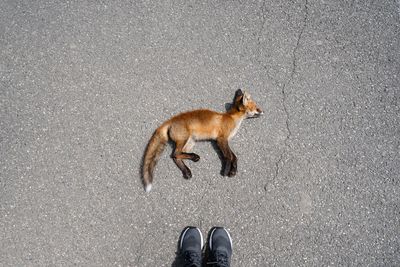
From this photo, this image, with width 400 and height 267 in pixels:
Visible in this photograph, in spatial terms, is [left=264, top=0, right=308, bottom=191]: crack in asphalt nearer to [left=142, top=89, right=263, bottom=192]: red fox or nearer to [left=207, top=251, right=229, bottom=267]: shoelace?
[left=142, top=89, right=263, bottom=192]: red fox

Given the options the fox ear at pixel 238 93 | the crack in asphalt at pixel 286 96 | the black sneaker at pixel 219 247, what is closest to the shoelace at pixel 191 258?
the black sneaker at pixel 219 247

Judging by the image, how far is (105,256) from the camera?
11.6ft

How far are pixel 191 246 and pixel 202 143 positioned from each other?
109cm

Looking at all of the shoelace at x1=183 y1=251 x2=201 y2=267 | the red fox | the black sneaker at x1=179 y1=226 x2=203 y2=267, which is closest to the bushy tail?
the red fox

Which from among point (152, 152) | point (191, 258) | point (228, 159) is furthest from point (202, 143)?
point (191, 258)

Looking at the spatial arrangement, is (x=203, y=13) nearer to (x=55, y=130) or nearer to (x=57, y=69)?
(x=57, y=69)

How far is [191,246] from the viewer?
3.48 m

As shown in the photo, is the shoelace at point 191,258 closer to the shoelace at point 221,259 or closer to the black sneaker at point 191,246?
the black sneaker at point 191,246

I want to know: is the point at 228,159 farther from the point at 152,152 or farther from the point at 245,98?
the point at 152,152

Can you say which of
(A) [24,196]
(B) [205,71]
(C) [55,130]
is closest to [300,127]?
(B) [205,71]

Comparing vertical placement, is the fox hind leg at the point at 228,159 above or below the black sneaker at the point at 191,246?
above

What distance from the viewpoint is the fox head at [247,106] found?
3.88 metres

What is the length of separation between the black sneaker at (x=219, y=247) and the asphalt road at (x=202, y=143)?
113 millimetres

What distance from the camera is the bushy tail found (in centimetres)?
368
